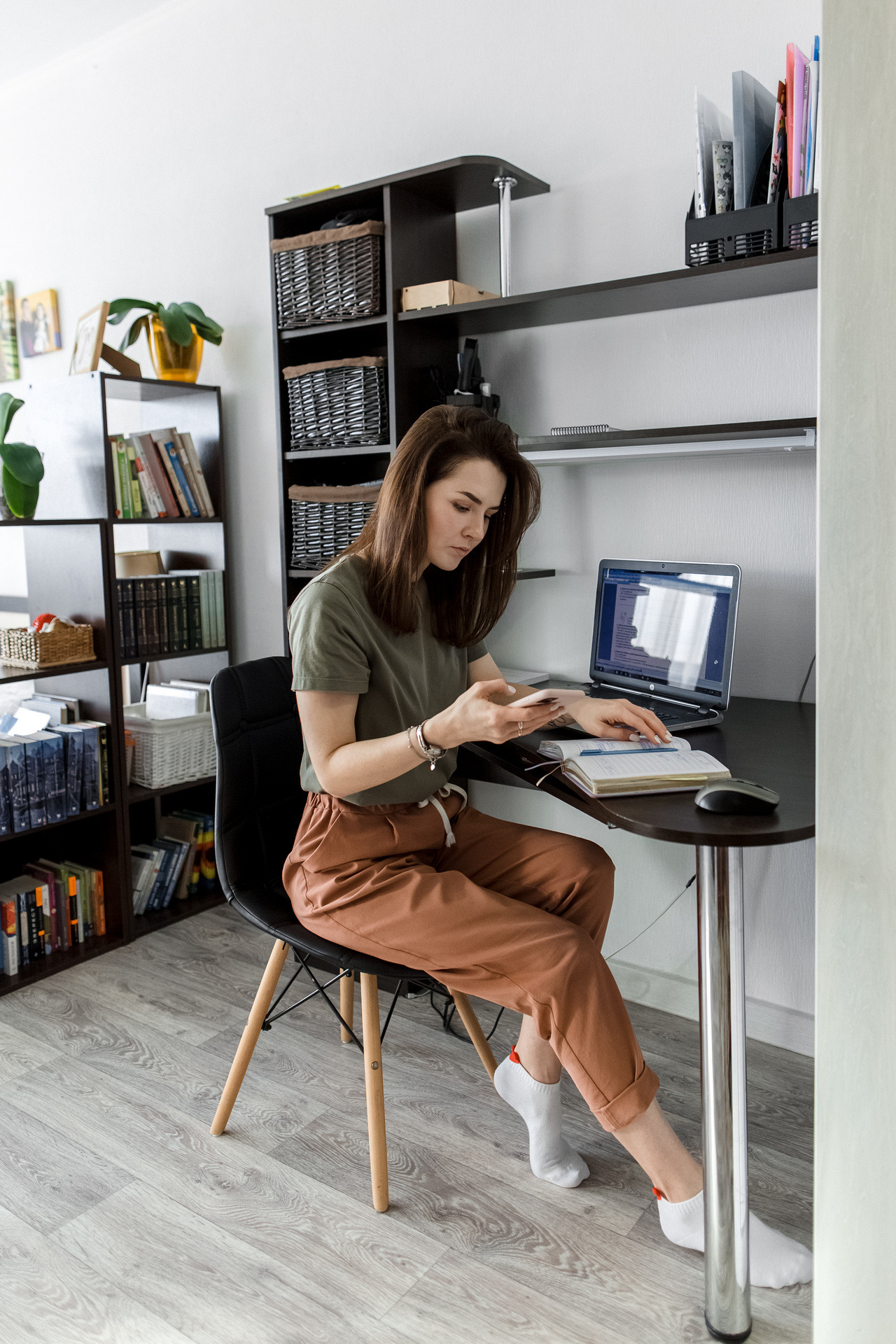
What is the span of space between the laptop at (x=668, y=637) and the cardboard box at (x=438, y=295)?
694mm

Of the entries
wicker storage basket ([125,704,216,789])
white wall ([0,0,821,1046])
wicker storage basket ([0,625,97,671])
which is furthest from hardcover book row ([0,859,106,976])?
white wall ([0,0,821,1046])

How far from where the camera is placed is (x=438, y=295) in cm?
223

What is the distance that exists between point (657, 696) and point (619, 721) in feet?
1.27

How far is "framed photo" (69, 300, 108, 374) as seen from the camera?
107 inches

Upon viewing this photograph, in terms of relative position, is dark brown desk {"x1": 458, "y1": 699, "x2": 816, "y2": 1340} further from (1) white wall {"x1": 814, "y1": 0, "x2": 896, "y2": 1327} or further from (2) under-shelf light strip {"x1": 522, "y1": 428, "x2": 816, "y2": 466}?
(2) under-shelf light strip {"x1": 522, "y1": 428, "x2": 816, "y2": 466}

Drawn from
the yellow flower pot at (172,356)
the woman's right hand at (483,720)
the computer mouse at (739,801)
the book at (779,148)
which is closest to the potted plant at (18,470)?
the yellow flower pot at (172,356)

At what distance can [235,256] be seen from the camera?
116 inches

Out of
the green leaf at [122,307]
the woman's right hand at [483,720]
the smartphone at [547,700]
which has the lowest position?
the woman's right hand at [483,720]

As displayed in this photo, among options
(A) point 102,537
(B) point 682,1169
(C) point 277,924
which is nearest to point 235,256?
(A) point 102,537

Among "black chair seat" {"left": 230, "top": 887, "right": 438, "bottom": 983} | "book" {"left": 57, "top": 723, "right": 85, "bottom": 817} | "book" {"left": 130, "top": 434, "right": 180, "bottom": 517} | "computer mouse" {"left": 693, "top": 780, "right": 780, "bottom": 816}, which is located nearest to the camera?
"computer mouse" {"left": 693, "top": 780, "right": 780, "bottom": 816}

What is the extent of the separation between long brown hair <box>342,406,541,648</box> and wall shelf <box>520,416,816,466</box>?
27 centimetres

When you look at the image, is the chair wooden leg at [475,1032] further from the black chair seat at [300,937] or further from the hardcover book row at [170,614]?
the hardcover book row at [170,614]

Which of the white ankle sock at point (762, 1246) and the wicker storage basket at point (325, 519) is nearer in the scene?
the white ankle sock at point (762, 1246)

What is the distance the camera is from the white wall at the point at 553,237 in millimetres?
2096
